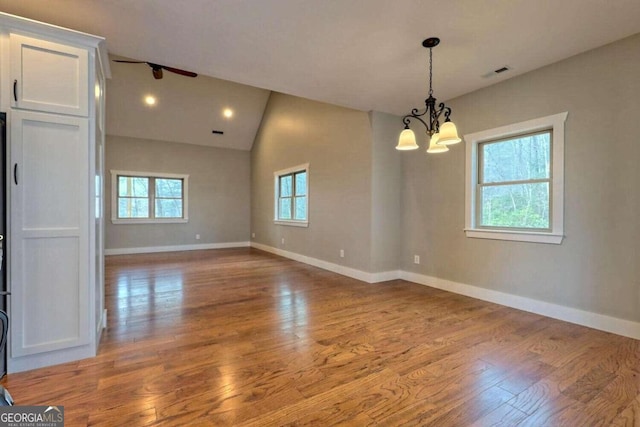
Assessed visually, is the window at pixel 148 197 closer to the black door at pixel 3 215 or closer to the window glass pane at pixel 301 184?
the window glass pane at pixel 301 184

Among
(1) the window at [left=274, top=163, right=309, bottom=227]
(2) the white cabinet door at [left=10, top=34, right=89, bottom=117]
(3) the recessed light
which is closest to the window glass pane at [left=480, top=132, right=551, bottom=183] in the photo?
(1) the window at [left=274, top=163, right=309, bottom=227]

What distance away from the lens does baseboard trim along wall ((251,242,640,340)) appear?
2.71m

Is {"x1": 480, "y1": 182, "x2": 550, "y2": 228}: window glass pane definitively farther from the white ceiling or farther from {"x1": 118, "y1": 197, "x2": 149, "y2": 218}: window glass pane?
{"x1": 118, "y1": 197, "x2": 149, "y2": 218}: window glass pane

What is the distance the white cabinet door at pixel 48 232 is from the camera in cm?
201

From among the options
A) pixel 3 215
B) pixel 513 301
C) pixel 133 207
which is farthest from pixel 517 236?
pixel 133 207

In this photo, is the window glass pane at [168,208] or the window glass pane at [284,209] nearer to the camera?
the window glass pane at [284,209]

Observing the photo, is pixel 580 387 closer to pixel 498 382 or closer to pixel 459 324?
pixel 498 382

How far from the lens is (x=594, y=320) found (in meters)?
2.84

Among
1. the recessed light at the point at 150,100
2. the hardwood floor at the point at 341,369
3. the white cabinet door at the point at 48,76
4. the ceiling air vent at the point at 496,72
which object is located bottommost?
the hardwood floor at the point at 341,369

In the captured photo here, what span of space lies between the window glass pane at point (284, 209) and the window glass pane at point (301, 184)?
0.53m

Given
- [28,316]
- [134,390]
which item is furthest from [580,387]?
[28,316]

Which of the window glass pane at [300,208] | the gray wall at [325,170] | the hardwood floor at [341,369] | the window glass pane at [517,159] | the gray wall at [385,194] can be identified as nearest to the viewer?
the hardwood floor at [341,369]

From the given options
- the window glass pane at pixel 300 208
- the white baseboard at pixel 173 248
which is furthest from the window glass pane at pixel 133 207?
the window glass pane at pixel 300 208

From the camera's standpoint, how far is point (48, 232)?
2.09m
